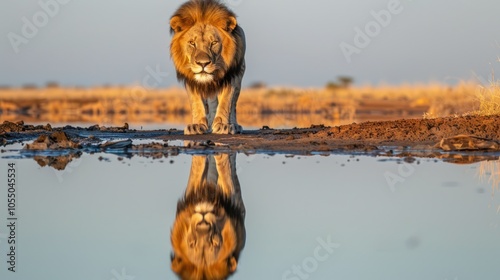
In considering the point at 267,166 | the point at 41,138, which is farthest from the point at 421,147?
the point at 41,138

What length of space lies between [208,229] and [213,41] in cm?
736

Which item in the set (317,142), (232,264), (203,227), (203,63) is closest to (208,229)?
(203,227)

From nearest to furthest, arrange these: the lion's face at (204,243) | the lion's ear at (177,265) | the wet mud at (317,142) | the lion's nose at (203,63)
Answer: the lion's ear at (177,265) → the lion's face at (204,243) → the wet mud at (317,142) → the lion's nose at (203,63)

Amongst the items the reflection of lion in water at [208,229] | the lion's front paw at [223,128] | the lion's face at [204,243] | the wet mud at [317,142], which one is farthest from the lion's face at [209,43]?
the lion's face at [204,243]

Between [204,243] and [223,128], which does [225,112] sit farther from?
[204,243]

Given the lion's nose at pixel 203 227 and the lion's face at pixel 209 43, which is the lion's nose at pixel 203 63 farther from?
the lion's nose at pixel 203 227

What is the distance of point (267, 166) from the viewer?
34.7ft

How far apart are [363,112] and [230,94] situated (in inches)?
660

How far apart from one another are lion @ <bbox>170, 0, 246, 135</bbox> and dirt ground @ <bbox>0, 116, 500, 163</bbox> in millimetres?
416

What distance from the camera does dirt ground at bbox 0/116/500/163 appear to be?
38.7 ft

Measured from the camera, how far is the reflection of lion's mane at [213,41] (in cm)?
1377

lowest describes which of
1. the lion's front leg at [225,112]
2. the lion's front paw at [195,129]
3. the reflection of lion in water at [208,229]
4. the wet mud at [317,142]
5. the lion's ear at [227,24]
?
the reflection of lion in water at [208,229]

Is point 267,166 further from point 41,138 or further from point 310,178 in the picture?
point 41,138

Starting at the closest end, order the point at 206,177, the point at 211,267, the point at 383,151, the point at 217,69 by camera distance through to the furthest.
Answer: the point at 211,267, the point at 206,177, the point at 383,151, the point at 217,69
